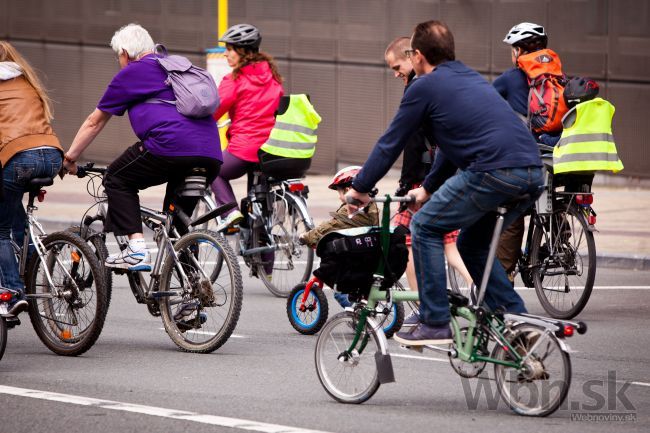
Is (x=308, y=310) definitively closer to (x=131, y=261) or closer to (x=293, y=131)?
(x=131, y=261)

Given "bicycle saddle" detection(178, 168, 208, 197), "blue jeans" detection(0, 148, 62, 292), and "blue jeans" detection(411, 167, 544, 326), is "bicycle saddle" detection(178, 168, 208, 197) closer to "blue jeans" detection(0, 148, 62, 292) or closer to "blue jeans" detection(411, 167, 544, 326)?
"blue jeans" detection(0, 148, 62, 292)

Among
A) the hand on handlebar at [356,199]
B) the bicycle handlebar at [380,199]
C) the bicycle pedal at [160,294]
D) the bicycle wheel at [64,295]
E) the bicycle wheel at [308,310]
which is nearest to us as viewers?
the bicycle handlebar at [380,199]

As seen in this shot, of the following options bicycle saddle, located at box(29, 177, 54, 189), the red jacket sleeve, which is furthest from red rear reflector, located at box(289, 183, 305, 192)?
bicycle saddle, located at box(29, 177, 54, 189)

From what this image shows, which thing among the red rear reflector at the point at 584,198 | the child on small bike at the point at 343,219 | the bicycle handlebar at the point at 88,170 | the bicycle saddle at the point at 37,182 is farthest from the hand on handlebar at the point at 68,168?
the red rear reflector at the point at 584,198

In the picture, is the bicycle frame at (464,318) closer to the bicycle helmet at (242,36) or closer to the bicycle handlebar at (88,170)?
the bicycle handlebar at (88,170)

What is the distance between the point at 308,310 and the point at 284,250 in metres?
1.78

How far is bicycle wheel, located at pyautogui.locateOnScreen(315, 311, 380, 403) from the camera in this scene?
24.0 ft

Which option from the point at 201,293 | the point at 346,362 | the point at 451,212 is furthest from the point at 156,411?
the point at 451,212

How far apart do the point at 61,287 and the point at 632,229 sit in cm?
800

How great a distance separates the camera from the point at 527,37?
10.5 meters

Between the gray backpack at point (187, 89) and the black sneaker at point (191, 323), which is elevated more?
the gray backpack at point (187, 89)

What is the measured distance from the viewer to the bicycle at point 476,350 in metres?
6.79

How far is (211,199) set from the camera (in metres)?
11.0

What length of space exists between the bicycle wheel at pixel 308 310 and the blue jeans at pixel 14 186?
1858 millimetres
